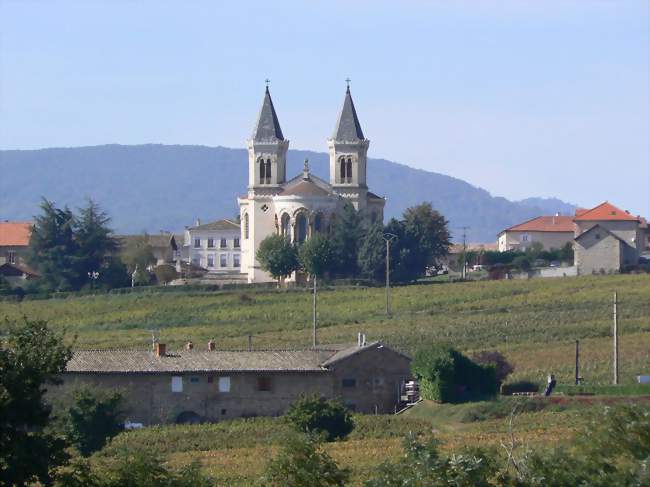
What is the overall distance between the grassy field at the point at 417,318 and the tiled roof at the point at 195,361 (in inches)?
369

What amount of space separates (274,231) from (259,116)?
1020 centimetres

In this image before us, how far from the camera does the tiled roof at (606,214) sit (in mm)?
117875

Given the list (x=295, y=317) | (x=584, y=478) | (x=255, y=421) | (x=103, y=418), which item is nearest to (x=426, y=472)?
(x=584, y=478)

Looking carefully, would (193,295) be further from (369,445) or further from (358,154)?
(369,445)

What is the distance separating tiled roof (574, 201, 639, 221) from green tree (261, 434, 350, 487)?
3423 inches

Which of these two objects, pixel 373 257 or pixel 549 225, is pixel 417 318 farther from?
pixel 549 225

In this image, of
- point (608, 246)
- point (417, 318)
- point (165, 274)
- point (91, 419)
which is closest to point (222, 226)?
point (165, 274)

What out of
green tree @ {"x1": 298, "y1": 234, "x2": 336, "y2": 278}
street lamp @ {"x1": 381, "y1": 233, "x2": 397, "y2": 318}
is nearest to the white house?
green tree @ {"x1": 298, "y1": 234, "x2": 336, "y2": 278}

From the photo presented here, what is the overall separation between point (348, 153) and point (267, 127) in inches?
250

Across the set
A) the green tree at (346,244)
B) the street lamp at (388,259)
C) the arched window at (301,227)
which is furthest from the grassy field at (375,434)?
the arched window at (301,227)

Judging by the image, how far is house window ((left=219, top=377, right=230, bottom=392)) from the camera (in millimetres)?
61719

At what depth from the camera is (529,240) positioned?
456 feet

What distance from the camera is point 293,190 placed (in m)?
116

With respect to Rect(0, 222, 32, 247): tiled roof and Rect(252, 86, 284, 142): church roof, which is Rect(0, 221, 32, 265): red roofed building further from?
Rect(252, 86, 284, 142): church roof
